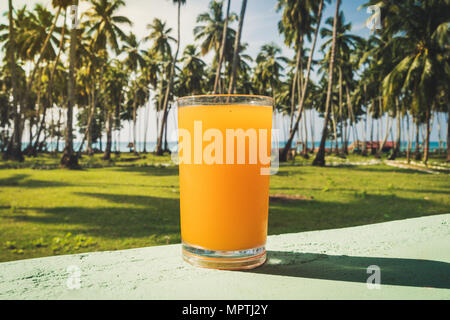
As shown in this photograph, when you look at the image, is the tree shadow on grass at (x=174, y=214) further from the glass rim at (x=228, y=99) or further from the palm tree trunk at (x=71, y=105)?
the palm tree trunk at (x=71, y=105)

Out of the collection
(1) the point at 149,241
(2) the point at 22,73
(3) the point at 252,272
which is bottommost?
(1) the point at 149,241

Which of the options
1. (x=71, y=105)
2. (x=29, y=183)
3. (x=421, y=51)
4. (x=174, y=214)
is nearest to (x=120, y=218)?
Result: (x=174, y=214)

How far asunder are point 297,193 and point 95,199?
545 centimetres

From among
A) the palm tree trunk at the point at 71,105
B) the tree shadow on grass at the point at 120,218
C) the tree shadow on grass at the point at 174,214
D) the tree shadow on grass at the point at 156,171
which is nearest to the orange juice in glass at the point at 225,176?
the tree shadow on grass at the point at 120,218

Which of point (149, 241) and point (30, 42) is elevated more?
point (30, 42)

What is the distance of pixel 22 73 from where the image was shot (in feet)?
97.7

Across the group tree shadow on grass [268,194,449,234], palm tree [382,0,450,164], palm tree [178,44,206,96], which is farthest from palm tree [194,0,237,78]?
tree shadow on grass [268,194,449,234]

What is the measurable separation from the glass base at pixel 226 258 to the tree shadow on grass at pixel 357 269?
31 millimetres

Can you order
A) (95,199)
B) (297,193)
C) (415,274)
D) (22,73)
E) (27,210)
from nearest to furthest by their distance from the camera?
1. (415,274)
2. (27,210)
3. (95,199)
4. (297,193)
5. (22,73)

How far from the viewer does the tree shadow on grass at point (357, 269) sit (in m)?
0.66

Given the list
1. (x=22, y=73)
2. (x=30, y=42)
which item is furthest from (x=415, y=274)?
(x=22, y=73)

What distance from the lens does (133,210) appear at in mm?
7098

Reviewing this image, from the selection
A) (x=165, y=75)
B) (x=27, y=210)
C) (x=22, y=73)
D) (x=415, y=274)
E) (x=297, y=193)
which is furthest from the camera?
(x=165, y=75)
